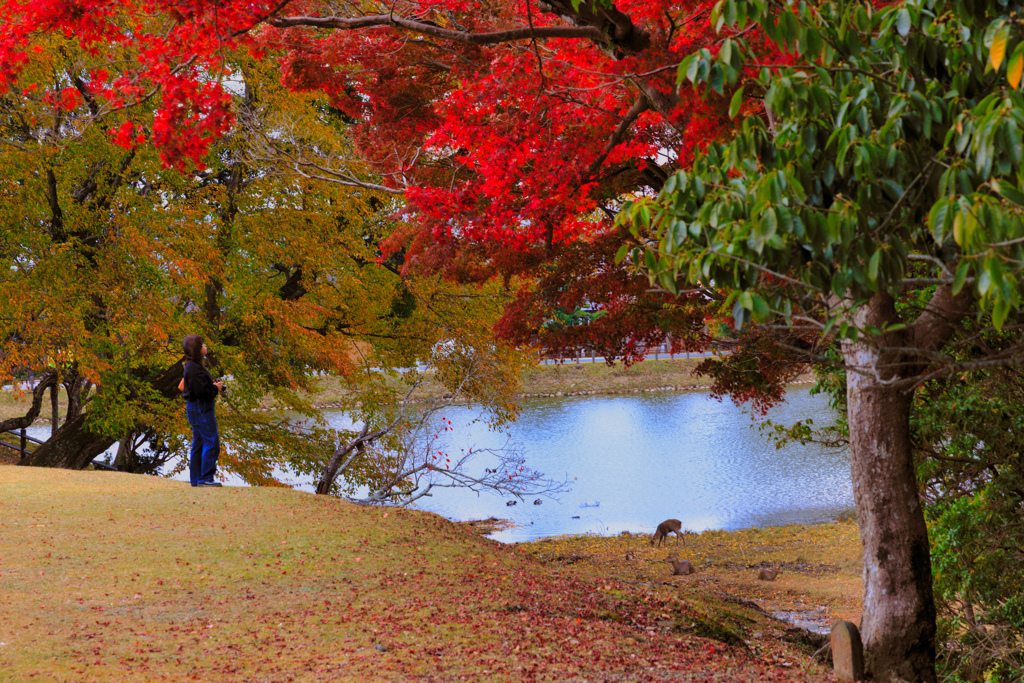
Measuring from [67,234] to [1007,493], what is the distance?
13395 mm

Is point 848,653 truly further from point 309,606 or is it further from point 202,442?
point 202,442

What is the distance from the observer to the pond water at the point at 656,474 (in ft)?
58.5

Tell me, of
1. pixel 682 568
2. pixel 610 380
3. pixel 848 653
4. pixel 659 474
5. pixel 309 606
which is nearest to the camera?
pixel 848 653

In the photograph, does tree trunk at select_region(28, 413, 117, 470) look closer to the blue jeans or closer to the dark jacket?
the blue jeans

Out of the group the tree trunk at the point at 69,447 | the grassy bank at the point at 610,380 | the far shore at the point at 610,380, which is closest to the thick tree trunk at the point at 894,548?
the tree trunk at the point at 69,447

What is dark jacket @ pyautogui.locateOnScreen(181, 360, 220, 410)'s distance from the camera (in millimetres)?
8430

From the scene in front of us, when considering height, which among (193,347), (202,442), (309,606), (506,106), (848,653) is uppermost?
(506,106)

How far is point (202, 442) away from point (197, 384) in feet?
3.45

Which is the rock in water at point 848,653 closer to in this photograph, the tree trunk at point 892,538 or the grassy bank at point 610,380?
→ the tree trunk at point 892,538

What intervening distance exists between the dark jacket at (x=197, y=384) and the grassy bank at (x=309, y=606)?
1255mm

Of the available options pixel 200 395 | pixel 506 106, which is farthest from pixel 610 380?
pixel 506 106

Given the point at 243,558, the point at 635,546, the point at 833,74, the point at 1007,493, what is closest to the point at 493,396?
the point at 635,546

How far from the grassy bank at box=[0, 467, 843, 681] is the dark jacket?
1255 millimetres

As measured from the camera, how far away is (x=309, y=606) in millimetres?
5977
